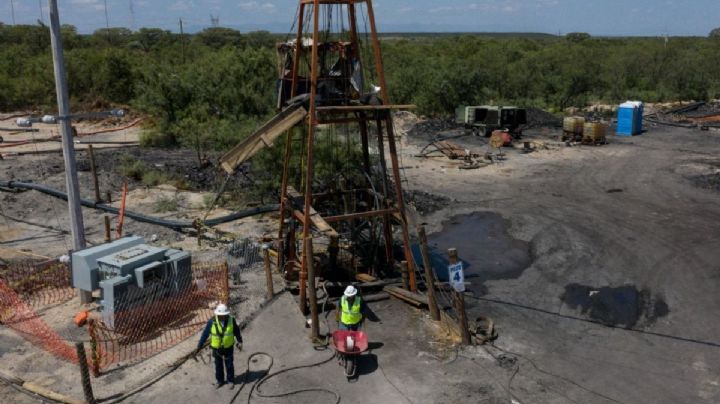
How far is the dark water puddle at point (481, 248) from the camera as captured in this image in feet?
57.7

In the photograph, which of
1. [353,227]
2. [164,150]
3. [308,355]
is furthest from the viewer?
[164,150]

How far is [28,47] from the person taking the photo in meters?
69.8

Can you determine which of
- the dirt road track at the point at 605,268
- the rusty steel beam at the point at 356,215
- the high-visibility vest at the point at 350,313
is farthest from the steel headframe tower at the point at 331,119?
the dirt road track at the point at 605,268

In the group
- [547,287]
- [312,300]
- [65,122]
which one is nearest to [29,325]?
[65,122]

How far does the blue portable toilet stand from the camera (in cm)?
4234

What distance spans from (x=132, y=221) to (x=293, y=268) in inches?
325

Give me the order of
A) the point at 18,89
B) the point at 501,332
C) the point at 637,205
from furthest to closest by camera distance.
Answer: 1. the point at 18,89
2. the point at 637,205
3. the point at 501,332

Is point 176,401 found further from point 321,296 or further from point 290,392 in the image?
point 321,296

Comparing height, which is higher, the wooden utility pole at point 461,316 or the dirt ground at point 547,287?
the wooden utility pole at point 461,316

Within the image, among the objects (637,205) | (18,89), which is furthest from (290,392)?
(18,89)

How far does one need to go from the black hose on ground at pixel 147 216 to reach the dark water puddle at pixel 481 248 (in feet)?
19.4

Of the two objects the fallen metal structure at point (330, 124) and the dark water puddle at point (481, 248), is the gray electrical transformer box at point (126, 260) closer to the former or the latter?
the fallen metal structure at point (330, 124)

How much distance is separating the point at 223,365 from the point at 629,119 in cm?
3842

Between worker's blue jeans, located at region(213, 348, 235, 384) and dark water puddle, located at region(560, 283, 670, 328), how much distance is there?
836 centimetres
